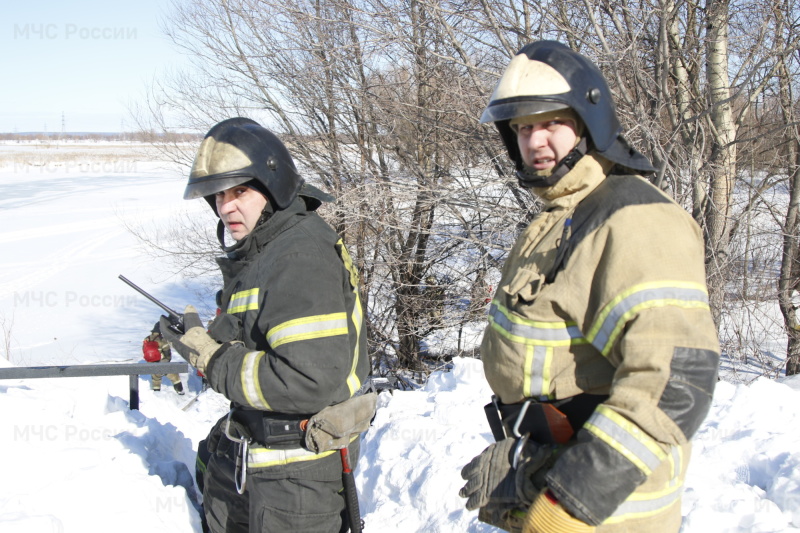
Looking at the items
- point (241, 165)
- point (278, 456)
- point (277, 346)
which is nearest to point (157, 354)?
point (278, 456)

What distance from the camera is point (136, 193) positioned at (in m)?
30.1

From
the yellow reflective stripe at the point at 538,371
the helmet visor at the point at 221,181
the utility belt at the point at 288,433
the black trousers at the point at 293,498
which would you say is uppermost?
the helmet visor at the point at 221,181

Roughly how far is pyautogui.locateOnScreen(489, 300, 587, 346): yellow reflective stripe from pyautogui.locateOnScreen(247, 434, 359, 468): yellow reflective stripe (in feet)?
3.33

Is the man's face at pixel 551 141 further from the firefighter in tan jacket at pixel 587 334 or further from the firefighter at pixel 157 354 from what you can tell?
the firefighter at pixel 157 354

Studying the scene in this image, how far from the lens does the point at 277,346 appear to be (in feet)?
6.84

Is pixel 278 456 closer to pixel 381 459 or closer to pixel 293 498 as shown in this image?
pixel 293 498

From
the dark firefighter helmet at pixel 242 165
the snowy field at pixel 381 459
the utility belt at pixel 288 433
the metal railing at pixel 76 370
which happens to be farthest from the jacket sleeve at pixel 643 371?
the metal railing at pixel 76 370

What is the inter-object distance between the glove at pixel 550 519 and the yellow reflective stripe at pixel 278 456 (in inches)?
43.5

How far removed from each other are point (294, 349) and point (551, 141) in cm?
106

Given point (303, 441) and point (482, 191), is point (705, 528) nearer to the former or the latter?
point (303, 441)

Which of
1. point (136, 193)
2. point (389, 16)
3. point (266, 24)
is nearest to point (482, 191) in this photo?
point (389, 16)

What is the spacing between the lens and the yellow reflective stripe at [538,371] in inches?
60.1

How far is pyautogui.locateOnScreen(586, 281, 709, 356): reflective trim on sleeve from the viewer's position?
51.7 inches

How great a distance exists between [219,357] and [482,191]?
805 cm
